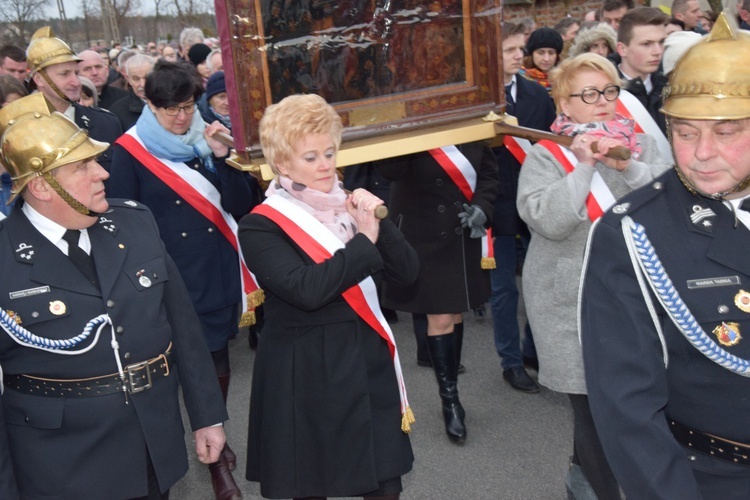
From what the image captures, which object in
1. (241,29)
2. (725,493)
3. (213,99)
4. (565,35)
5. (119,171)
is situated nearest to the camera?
(725,493)

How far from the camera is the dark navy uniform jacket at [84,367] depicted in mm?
2756

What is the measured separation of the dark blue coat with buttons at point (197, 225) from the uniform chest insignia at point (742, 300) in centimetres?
269

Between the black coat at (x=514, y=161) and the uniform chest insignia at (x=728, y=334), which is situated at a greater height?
the uniform chest insignia at (x=728, y=334)

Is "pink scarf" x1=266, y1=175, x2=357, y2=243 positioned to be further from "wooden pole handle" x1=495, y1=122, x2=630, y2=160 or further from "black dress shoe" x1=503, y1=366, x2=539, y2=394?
"black dress shoe" x1=503, y1=366, x2=539, y2=394

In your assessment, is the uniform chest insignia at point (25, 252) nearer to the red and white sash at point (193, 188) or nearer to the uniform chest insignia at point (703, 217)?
the red and white sash at point (193, 188)

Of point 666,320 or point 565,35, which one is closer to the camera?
point 666,320

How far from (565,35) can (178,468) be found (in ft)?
22.1

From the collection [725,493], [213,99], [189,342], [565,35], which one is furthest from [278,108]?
[565,35]

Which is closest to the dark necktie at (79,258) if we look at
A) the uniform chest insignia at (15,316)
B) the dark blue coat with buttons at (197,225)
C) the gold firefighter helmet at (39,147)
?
the gold firefighter helmet at (39,147)

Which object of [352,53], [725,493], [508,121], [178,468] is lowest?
[178,468]

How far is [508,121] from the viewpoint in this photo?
11.1ft

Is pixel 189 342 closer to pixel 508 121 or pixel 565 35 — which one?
pixel 508 121

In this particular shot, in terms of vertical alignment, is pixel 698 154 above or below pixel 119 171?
above

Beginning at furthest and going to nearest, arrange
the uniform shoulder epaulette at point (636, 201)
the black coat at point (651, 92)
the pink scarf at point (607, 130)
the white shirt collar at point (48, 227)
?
1. the black coat at point (651, 92)
2. the pink scarf at point (607, 130)
3. the white shirt collar at point (48, 227)
4. the uniform shoulder epaulette at point (636, 201)
